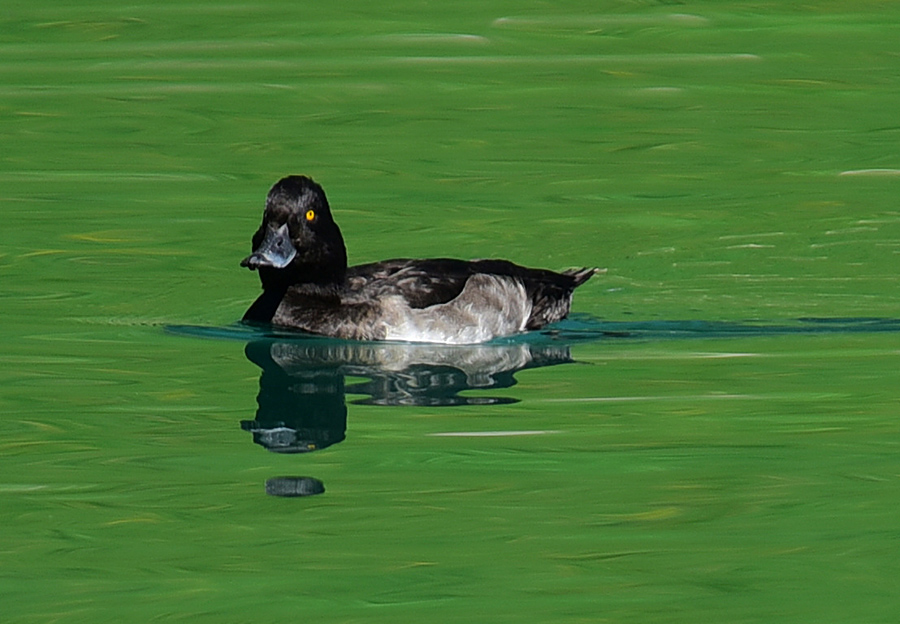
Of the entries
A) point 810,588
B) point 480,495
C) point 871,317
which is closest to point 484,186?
point 871,317

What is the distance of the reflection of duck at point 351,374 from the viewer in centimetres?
961

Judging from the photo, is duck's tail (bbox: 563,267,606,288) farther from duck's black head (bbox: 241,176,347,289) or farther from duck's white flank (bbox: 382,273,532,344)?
duck's black head (bbox: 241,176,347,289)

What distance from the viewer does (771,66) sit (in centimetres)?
2036

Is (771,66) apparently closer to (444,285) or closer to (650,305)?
(650,305)

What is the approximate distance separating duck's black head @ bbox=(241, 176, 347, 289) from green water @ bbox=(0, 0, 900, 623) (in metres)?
0.55

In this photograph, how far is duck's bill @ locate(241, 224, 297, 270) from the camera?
12086mm

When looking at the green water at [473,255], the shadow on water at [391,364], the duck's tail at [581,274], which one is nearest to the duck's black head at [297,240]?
the shadow on water at [391,364]

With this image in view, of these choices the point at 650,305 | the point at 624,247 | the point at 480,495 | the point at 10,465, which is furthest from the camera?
the point at 624,247

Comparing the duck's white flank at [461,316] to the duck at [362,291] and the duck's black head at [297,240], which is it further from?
the duck's black head at [297,240]

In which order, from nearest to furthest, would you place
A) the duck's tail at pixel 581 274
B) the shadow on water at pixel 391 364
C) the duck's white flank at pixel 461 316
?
the shadow on water at pixel 391 364 < the duck's white flank at pixel 461 316 < the duck's tail at pixel 581 274

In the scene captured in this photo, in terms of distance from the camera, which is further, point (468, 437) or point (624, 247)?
point (624, 247)

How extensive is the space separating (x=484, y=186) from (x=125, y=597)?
968cm

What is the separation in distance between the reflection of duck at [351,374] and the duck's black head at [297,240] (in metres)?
0.49

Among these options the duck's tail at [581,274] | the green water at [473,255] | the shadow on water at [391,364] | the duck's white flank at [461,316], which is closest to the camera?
the green water at [473,255]
